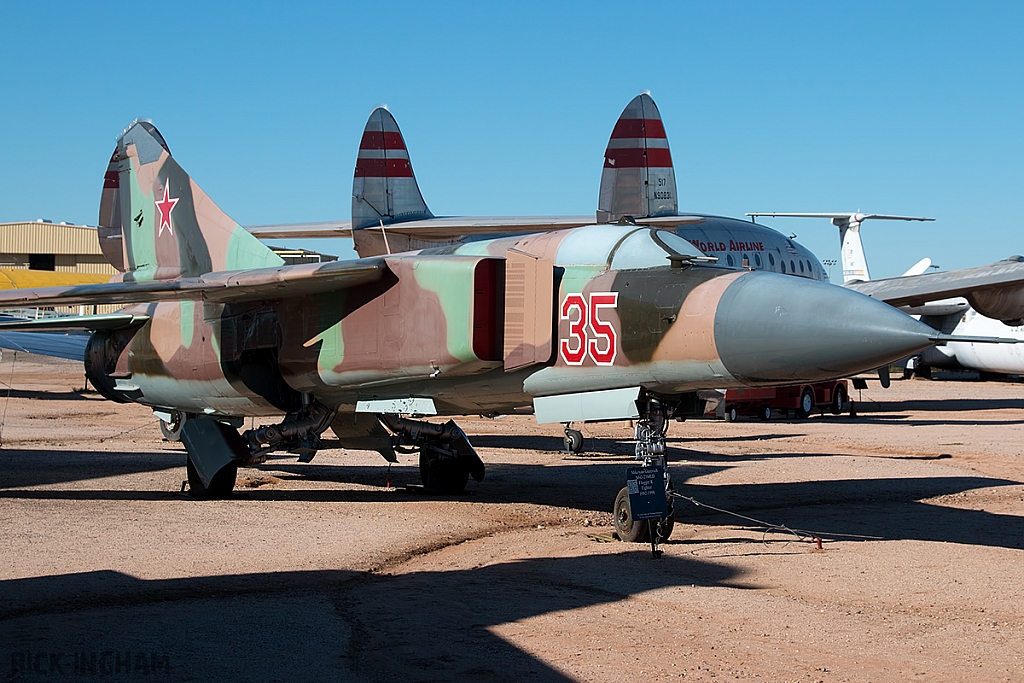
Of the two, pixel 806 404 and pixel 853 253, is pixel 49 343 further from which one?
pixel 853 253

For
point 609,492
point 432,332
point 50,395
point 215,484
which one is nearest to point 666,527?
point 432,332

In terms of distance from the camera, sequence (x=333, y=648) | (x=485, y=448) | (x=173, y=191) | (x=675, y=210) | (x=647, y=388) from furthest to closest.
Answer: (x=675, y=210) < (x=485, y=448) < (x=173, y=191) < (x=647, y=388) < (x=333, y=648)

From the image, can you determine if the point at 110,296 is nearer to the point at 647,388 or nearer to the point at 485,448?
the point at 647,388

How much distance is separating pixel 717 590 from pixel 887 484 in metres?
7.36

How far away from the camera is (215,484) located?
11891 mm

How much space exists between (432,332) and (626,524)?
8.57 ft

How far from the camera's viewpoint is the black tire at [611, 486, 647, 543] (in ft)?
30.0

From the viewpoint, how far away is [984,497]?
12562 millimetres

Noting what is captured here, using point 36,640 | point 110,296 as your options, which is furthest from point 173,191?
point 36,640

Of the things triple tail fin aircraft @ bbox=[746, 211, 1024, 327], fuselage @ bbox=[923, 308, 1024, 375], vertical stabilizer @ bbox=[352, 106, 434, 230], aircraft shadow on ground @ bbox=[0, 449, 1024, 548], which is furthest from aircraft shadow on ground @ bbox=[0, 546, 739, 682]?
fuselage @ bbox=[923, 308, 1024, 375]

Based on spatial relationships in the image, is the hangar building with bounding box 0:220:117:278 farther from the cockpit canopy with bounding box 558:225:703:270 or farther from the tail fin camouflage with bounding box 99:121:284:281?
the cockpit canopy with bounding box 558:225:703:270

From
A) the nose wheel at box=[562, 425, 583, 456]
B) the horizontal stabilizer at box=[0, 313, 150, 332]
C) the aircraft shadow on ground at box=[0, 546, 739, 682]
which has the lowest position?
the aircraft shadow on ground at box=[0, 546, 739, 682]

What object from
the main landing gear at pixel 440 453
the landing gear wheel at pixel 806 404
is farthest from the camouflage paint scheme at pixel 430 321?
the landing gear wheel at pixel 806 404

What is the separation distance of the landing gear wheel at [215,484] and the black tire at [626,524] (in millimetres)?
4901
